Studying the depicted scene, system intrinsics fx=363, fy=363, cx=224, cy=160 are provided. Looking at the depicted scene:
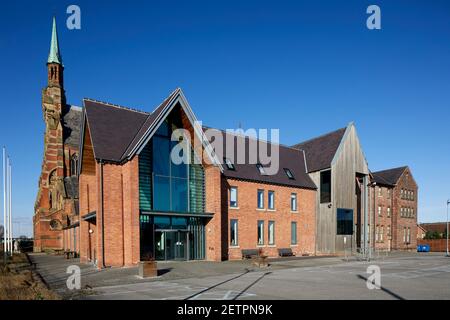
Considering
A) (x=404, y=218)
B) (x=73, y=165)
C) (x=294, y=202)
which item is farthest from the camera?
(x=73, y=165)

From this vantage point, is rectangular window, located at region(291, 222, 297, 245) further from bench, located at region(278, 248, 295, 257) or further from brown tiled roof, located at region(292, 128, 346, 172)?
brown tiled roof, located at region(292, 128, 346, 172)

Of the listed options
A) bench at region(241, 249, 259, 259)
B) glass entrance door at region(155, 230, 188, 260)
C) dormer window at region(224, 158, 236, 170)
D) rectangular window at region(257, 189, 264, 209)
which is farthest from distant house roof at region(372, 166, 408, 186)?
glass entrance door at region(155, 230, 188, 260)

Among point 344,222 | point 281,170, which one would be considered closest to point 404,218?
point 344,222

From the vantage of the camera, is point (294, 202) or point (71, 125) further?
point (71, 125)

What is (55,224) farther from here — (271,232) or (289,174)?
(289,174)

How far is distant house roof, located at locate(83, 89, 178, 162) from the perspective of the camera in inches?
944

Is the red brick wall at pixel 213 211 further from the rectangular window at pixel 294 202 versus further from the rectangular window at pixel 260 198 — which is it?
the rectangular window at pixel 294 202

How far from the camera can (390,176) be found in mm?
49906

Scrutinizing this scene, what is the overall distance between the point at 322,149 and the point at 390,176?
17079mm

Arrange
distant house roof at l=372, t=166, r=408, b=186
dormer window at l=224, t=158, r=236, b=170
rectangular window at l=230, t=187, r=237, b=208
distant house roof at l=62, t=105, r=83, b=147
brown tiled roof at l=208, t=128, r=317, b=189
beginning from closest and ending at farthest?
rectangular window at l=230, t=187, r=237, b=208 < dormer window at l=224, t=158, r=236, b=170 < brown tiled roof at l=208, t=128, r=317, b=189 < distant house roof at l=372, t=166, r=408, b=186 < distant house roof at l=62, t=105, r=83, b=147

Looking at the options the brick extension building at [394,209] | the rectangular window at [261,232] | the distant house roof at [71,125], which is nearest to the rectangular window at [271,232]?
the rectangular window at [261,232]

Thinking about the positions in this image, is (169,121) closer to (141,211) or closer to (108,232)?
(141,211)
